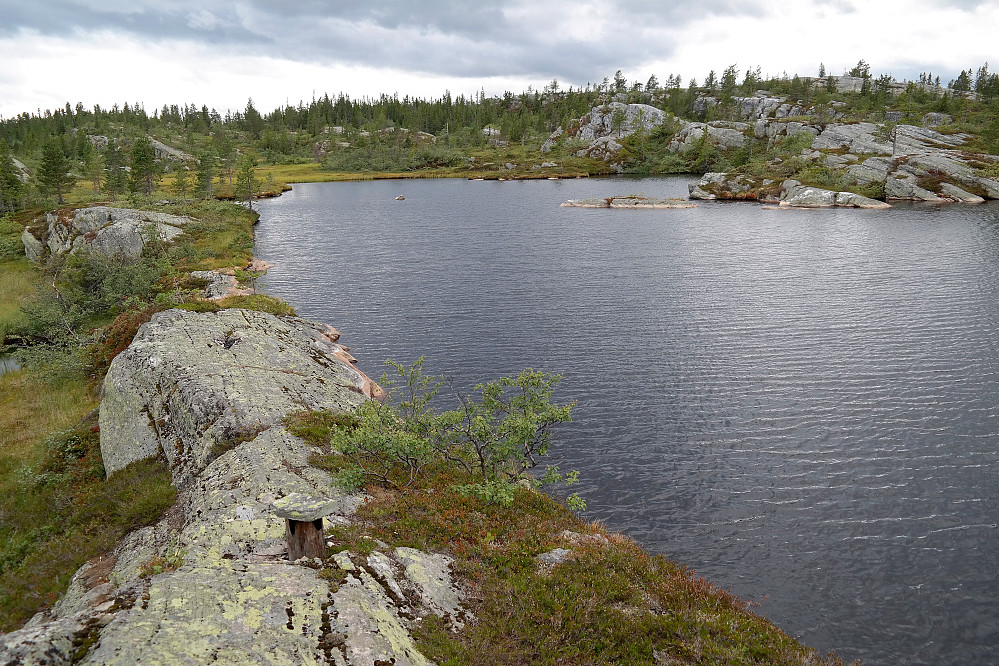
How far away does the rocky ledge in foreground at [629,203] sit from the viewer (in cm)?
12862

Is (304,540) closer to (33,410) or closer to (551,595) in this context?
(551,595)

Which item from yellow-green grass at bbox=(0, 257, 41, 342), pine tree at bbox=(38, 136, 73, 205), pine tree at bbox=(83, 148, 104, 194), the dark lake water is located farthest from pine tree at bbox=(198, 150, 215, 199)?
yellow-green grass at bbox=(0, 257, 41, 342)

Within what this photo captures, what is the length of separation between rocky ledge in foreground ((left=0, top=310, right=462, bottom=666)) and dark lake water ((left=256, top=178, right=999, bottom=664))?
1343 centimetres

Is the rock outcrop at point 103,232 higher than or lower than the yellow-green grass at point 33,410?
higher

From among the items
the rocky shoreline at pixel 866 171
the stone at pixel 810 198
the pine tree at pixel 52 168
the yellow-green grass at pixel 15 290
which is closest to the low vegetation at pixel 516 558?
the yellow-green grass at pixel 15 290

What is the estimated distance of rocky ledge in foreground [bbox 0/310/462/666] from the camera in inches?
392

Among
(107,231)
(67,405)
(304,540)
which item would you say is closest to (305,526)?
(304,540)

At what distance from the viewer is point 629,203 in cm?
12912

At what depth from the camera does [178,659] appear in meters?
9.43

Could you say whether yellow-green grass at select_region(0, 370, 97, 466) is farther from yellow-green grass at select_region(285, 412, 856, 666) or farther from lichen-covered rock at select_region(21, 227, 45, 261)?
lichen-covered rock at select_region(21, 227, 45, 261)

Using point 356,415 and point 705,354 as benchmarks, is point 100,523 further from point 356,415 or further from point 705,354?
point 705,354

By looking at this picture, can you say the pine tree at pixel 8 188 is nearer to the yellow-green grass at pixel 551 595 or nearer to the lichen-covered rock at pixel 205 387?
the lichen-covered rock at pixel 205 387

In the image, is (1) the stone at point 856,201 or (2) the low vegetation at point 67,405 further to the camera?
(1) the stone at point 856,201

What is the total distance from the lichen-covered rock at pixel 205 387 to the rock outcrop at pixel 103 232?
46.0 meters
